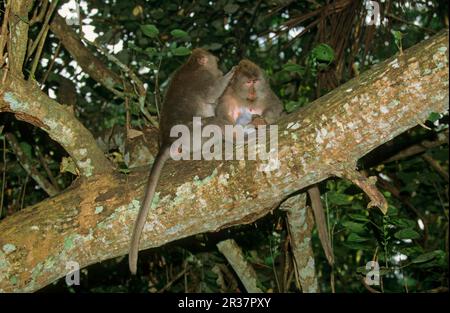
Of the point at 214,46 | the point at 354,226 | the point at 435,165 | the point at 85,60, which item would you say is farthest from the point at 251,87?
the point at 435,165

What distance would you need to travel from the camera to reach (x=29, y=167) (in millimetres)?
4289

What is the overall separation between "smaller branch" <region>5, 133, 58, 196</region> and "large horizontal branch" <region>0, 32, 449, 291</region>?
143 cm

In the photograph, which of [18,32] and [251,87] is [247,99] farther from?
[18,32]

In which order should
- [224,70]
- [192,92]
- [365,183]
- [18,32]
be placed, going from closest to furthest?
[365,183]
[18,32]
[192,92]
[224,70]

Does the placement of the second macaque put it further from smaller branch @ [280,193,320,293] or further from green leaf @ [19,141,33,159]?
green leaf @ [19,141,33,159]

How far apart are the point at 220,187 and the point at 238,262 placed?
52.7 inches

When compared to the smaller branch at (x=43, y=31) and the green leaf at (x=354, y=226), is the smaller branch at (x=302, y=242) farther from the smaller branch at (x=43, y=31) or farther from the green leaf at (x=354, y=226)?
the smaller branch at (x=43, y=31)

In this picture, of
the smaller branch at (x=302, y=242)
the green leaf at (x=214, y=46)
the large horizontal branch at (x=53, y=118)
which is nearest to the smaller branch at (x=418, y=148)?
the smaller branch at (x=302, y=242)

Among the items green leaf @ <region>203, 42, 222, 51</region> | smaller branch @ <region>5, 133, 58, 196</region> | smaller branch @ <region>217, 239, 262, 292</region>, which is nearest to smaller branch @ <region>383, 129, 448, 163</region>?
smaller branch @ <region>217, 239, 262, 292</region>

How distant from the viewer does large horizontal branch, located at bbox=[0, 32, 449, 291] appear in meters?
2.38

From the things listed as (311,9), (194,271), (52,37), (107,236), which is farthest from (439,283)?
(52,37)

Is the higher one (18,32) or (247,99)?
(247,99)

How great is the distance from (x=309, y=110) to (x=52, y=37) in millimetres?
2902

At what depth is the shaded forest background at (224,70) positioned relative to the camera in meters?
4.19
